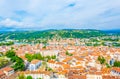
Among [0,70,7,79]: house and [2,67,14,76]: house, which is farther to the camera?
[2,67,14,76]: house

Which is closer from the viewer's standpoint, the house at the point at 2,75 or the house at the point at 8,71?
the house at the point at 2,75

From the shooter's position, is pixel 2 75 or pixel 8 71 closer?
pixel 2 75

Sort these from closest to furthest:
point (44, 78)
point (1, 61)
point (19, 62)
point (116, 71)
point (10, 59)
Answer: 1. point (44, 78)
2. point (116, 71)
3. point (19, 62)
4. point (1, 61)
5. point (10, 59)

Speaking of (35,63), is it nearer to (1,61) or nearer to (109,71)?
(1,61)

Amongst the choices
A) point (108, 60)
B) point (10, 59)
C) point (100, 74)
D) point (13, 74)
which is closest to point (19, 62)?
point (13, 74)

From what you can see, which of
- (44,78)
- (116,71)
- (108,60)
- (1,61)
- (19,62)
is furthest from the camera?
(108,60)

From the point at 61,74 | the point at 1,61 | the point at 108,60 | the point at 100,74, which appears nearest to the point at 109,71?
the point at 100,74

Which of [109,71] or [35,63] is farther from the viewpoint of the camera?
[35,63]

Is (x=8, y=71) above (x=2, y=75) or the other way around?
above

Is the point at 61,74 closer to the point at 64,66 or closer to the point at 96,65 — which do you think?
the point at 64,66
